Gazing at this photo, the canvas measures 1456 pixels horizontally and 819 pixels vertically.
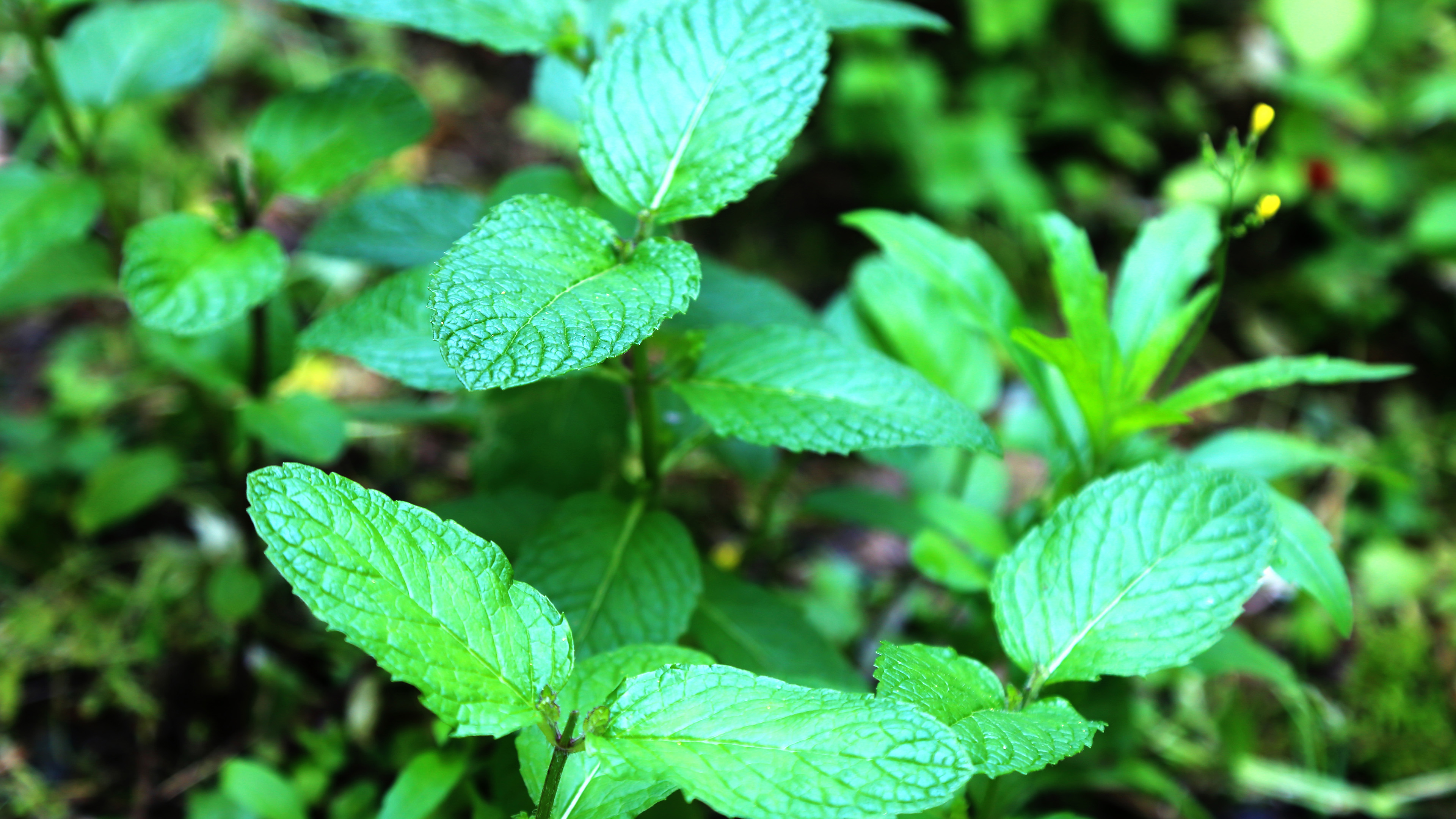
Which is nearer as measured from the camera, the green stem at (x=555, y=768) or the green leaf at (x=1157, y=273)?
the green stem at (x=555, y=768)

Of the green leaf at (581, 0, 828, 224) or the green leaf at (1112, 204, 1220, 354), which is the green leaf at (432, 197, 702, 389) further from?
the green leaf at (1112, 204, 1220, 354)

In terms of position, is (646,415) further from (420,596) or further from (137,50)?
(137,50)

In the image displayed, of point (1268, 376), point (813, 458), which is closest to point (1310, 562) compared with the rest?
point (1268, 376)

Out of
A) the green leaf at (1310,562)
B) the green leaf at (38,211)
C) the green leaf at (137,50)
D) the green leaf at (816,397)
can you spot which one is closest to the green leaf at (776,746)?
the green leaf at (816,397)

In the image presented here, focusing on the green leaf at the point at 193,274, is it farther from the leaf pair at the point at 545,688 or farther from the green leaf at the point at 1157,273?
the green leaf at the point at 1157,273

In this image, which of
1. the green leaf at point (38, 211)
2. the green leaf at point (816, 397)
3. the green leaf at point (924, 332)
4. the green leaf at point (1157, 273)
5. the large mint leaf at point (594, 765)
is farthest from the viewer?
the green leaf at point (924, 332)

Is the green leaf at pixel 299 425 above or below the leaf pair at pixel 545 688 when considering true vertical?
below

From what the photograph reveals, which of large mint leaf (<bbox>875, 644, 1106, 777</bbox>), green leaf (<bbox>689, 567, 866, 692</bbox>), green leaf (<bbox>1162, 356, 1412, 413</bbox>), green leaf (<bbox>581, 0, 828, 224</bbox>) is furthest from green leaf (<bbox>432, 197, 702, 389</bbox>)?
green leaf (<bbox>1162, 356, 1412, 413</bbox>)
